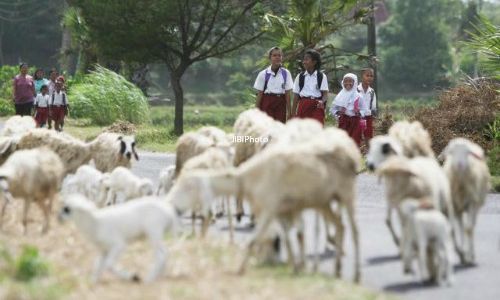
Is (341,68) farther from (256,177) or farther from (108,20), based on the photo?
(256,177)

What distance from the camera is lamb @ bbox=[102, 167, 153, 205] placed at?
42.0 feet

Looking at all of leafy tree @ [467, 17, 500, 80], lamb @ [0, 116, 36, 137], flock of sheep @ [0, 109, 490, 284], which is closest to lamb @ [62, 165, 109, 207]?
flock of sheep @ [0, 109, 490, 284]

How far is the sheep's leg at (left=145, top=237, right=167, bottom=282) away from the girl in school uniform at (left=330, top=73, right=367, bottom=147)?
8.66 m

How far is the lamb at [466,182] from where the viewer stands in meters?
11.2

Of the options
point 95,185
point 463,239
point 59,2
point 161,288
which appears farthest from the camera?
point 59,2

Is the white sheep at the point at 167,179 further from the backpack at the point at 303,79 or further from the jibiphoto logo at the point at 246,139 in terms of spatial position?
the backpack at the point at 303,79

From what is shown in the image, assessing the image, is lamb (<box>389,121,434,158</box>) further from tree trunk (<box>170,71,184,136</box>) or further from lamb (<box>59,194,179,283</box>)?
tree trunk (<box>170,71,184,136</box>)

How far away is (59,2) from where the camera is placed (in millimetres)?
74812

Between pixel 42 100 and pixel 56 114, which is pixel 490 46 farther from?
pixel 42 100

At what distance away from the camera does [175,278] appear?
370 inches

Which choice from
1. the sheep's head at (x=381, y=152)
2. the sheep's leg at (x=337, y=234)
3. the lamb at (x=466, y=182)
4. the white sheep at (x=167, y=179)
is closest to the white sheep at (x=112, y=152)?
the white sheep at (x=167, y=179)

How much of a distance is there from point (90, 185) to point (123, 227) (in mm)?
4211

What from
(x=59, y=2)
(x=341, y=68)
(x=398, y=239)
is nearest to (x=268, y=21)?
(x=341, y=68)

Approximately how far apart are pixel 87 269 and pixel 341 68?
52.2 ft
